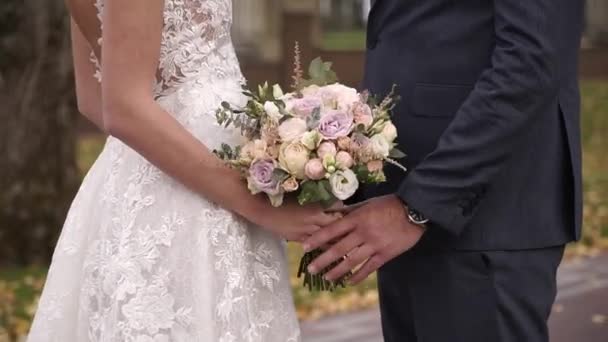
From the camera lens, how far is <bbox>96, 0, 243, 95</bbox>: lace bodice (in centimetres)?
268

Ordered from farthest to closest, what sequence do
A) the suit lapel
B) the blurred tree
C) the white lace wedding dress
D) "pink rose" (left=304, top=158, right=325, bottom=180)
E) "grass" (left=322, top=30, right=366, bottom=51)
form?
1. "grass" (left=322, top=30, right=366, bottom=51)
2. the blurred tree
3. the suit lapel
4. the white lace wedding dress
5. "pink rose" (left=304, top=158, right=325, bottom=180)

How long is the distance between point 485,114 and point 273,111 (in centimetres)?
45

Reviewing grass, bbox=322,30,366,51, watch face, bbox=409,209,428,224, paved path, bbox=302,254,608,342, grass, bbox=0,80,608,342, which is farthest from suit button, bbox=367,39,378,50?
grass, bbox=322,30,366,51

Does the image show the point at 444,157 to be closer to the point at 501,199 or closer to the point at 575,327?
the point at 501,199

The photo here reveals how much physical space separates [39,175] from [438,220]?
6201mm

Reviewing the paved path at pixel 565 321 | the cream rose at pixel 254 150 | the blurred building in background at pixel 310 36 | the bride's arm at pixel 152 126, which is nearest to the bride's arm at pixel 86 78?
the bride's arm at pixel 152 126

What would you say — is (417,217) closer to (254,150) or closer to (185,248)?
(254,150)

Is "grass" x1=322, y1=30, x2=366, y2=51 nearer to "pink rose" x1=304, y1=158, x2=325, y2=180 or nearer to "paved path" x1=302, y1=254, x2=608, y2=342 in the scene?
"paved path" x1=302, y1=254, x2=608, y2=342

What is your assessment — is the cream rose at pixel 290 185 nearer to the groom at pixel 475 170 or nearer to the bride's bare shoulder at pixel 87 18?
the groom at pixel 475 170

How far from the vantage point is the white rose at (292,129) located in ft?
8.22

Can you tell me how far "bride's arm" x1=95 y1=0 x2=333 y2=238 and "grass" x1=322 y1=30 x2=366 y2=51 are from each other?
1955cm

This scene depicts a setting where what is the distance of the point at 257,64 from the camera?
792 inches

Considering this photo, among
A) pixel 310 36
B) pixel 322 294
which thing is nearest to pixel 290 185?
pixel 322 294

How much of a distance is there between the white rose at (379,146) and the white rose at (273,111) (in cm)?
21
